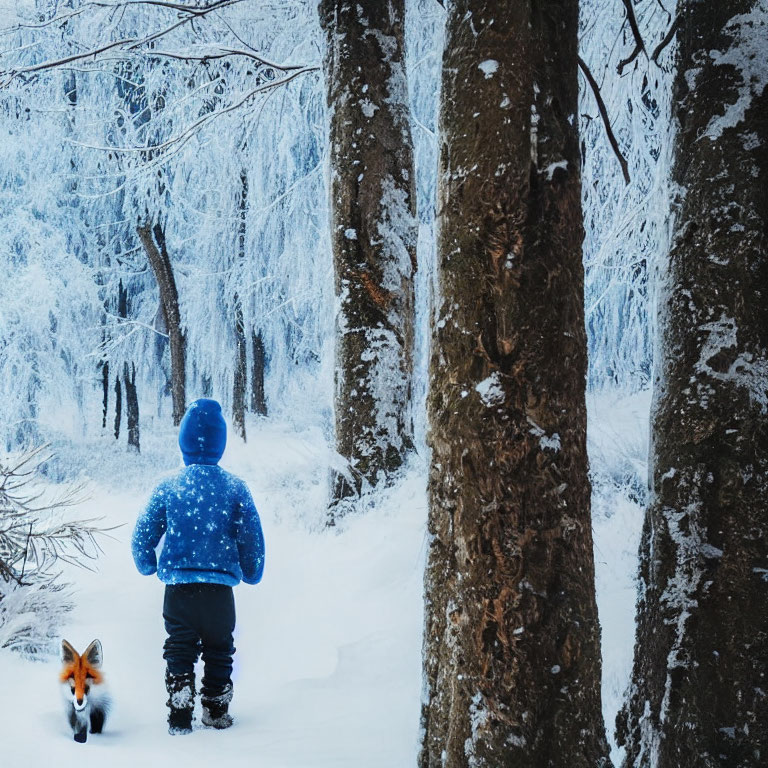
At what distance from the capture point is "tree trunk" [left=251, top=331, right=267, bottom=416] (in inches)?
677

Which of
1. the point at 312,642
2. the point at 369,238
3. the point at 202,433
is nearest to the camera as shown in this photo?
the point at 202,433

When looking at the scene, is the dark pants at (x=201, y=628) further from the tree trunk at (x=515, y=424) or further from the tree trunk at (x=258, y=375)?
the tree trunk at (x=258, y=375)

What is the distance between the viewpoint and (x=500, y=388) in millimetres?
2297

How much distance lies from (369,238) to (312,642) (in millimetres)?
2915

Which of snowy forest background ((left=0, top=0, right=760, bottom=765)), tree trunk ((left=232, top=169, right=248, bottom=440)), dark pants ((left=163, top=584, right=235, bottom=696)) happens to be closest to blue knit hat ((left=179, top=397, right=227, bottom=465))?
dark pants ((left=163, top=584, right=235, bottom=696))

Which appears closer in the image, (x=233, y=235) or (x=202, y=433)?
(x=202, y=433)

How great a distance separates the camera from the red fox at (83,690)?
303cm

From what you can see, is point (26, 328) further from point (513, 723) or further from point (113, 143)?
point (513, 723)

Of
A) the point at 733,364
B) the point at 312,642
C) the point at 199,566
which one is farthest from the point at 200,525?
the point at 733,364

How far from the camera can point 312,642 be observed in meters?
4.49

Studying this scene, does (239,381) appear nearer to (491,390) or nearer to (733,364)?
(491,390)

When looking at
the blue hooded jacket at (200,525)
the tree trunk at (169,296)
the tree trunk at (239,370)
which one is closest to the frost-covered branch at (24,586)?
the blue hooded jacket at (200,525)

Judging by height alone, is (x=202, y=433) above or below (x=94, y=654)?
above

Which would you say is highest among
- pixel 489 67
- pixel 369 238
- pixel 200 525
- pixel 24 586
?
pixel 489 67
